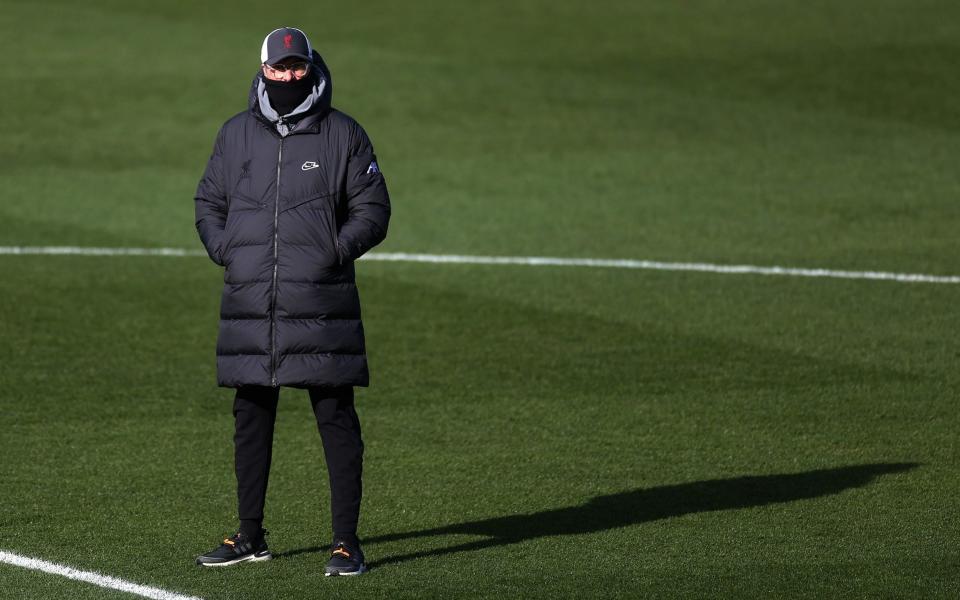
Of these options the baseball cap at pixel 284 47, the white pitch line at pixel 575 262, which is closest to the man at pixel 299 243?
the baseball cap at pixel 284 47

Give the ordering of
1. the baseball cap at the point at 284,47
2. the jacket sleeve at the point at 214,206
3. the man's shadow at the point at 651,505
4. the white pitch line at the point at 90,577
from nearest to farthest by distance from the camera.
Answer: the white pitch line at the point at 90,577 < the baseball cap at the point at 284,47 < the jacket sleeve at the point at 214,206 < the man's shadow at the point at 651,505

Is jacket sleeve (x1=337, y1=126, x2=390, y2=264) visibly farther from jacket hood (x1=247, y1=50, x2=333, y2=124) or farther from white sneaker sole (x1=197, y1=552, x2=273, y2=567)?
white sneaker sole (x1=197, y1=552, x2=273, y2=567)

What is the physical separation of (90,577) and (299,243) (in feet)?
4.98

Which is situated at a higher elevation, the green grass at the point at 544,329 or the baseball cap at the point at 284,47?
the baseball cap at the point at 284,47

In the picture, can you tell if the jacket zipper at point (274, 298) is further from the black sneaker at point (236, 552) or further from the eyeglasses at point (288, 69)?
the black sneaker at point (236, 552)

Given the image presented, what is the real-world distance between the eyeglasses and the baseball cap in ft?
0.10

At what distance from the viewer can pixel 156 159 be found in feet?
66.7

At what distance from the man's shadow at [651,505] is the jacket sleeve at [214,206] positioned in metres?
Answer: 1.33

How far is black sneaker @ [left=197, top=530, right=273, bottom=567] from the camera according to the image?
7.00 metres

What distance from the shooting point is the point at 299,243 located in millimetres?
6828

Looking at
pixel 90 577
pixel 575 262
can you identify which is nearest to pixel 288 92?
pixel 90 577

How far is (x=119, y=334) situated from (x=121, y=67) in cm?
1383

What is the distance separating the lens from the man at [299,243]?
680cm

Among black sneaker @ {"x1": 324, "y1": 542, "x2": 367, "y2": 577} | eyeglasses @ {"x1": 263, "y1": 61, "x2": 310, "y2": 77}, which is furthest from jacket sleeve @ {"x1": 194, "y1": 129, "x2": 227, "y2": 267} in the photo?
black sneaker @ {"x1": 324, "y1": 542, "x2": 367, "y2": 577}
